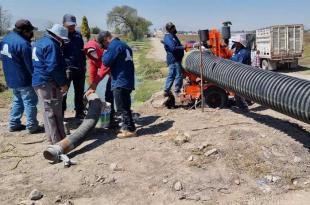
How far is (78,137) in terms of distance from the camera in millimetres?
6934

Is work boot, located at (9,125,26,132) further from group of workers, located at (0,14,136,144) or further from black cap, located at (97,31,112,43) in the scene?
black cap, located at (97,31,112,43)

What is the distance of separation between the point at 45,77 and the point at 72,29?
1.64m

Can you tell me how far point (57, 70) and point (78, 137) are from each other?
3.56 feet

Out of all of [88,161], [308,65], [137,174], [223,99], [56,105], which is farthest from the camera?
[308,65]

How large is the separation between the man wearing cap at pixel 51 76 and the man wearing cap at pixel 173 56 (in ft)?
11.4

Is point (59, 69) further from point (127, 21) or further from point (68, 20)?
point (127, 21)

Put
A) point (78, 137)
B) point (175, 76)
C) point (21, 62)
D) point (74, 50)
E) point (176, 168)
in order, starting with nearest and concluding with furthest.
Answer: point (176, 168) → point (78, 137) → point (21, 62) → point (74, 50) → point (175, 76)

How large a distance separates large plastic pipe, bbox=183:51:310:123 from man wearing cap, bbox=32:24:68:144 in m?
2.96

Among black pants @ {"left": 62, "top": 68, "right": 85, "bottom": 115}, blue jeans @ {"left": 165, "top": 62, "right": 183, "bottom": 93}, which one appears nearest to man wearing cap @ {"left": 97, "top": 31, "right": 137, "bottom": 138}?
black pants @ {"left": 62, "top": 68, "right": 85, "bottom": 115}

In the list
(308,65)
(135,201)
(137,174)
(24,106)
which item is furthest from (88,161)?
(308,65)

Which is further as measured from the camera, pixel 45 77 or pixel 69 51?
pixel 69 51

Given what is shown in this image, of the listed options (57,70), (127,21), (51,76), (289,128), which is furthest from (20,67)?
(127,21)

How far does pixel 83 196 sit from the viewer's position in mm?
5582

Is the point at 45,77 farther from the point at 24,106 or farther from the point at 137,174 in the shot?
the point at 137,174
